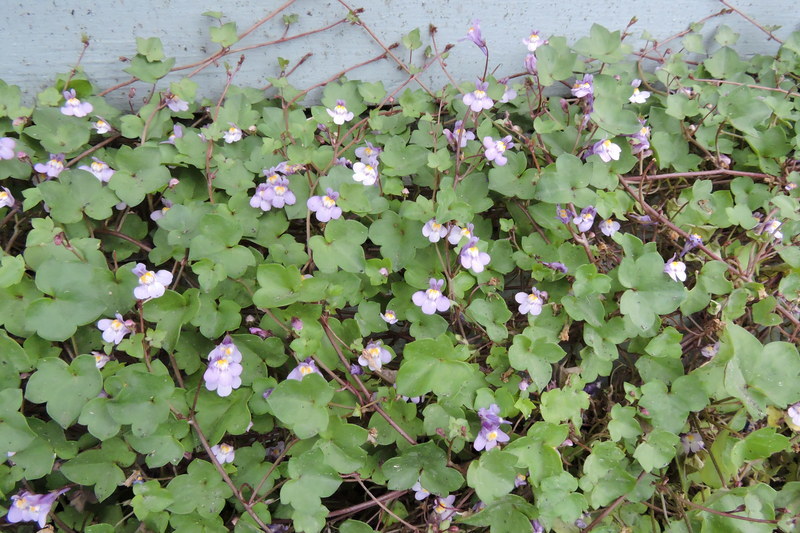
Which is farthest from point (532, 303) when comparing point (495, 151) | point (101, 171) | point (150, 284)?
point (101, 171)

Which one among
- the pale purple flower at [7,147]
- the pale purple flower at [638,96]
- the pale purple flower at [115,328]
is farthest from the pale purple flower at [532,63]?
the pale purple flower at [7,147]

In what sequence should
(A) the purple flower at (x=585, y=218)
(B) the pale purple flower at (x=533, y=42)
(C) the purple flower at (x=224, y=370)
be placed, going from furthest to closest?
(B) the pale purple flower at (x=533, y=42)
(A) the purple flower at (x=585, y=218)
(C) the purple flower at (x=224, y=370)

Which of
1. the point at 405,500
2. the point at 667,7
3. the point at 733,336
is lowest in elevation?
the point at 405,500

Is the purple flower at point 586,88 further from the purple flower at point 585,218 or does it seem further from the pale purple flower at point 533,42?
the purple flower at point 585,218

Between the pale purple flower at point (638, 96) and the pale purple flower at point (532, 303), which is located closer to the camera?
the pale purple flower at point (532, 303)

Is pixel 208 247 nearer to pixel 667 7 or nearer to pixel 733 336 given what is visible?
pixel 733 336

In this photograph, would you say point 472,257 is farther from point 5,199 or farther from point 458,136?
point 5,199

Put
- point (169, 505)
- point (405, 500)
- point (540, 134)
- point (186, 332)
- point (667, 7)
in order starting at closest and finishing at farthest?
point (169, 505)
point (186, 332)
point (405, 500)
point (540, 134)
point (667, 7)

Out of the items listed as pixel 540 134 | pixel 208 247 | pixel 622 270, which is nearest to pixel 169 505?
pixel 208 247
